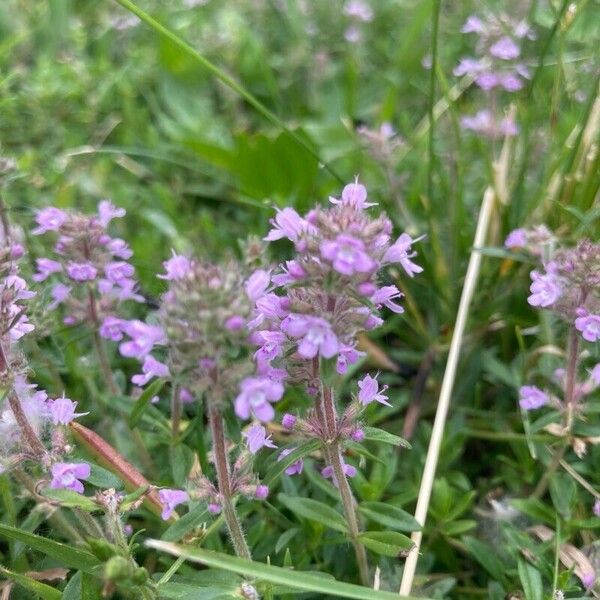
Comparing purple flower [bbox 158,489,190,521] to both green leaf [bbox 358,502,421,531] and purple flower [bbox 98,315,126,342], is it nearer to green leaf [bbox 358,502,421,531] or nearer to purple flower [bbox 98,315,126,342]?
green leaf [bbox 358,502,421,531]

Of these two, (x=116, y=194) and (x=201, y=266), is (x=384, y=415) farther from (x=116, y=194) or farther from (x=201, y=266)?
(x=116, y=194)

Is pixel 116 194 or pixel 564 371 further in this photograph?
pixel 116 194

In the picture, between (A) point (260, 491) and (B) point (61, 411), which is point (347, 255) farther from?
(B) point (61, 411)

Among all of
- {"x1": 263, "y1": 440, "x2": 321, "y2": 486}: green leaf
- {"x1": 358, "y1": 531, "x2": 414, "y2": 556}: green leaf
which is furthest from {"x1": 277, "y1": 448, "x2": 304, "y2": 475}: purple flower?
{"x1": 358, "y1": 531, "x2": 414, "y2": 556}: green leaf

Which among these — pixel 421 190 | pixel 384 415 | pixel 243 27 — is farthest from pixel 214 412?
pixel 243 27

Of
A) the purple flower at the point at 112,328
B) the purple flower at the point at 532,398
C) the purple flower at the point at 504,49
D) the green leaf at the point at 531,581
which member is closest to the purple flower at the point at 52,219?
the purple flower at the point at 112,328

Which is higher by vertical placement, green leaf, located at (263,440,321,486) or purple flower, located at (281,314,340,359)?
purple flower, located at (281,314,340,359)
